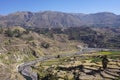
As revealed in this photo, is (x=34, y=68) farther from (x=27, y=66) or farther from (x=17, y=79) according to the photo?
(x=17, y=79)

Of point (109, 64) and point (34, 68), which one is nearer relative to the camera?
point (109, 64)

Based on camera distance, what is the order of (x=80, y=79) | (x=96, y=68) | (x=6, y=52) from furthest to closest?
(x=6, y=52) < (x=96, y=68) < (x=80, y=79)

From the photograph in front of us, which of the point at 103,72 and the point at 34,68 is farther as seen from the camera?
the point at 34,68

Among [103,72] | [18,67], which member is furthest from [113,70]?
[18,67]

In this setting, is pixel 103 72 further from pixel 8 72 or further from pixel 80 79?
pixel 8 72

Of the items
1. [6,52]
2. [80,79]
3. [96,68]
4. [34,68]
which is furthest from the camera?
[6,52]

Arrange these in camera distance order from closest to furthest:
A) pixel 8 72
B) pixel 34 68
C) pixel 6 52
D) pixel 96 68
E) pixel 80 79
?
pixel 80 79 < pixel 96 68 < pixel 8 72 < pixel 34 68 < pixel 6 52

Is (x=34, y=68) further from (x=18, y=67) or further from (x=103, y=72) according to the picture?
(x=103, y=72)

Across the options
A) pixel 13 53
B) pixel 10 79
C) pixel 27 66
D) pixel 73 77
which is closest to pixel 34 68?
pixel 27 66


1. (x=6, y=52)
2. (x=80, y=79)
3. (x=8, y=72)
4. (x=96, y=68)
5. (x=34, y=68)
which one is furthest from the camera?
(x=6, y=52)
